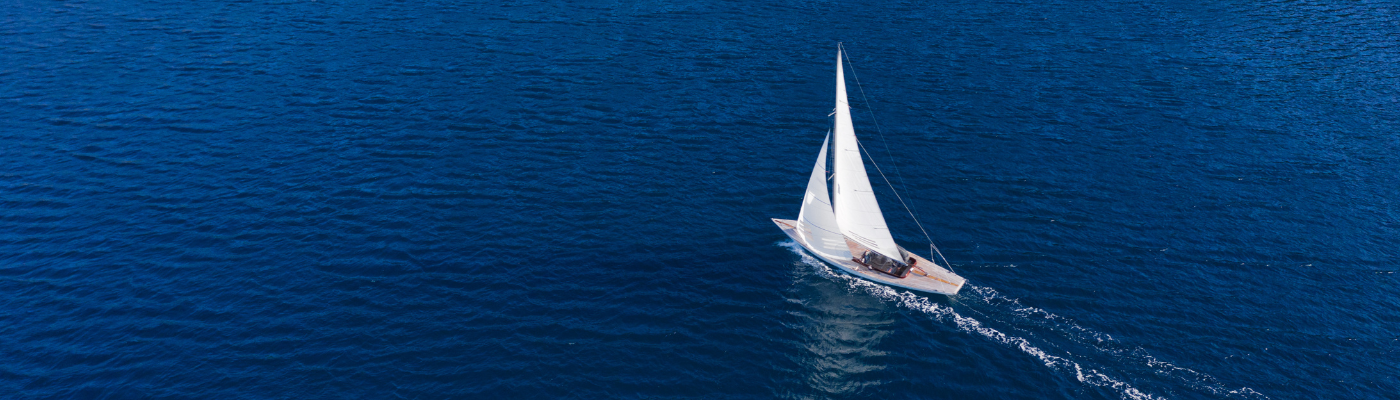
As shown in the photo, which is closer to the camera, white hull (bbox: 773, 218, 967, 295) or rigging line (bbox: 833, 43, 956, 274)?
white hull (bbox: 773, 218, 967, 295)

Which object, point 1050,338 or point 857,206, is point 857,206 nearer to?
point 857,206

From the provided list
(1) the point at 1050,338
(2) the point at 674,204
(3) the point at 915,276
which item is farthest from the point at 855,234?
(2) the point at 674,204

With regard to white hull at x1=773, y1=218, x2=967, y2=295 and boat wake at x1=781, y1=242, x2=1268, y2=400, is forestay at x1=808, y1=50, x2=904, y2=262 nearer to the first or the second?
white hull at x1=773, y1=218, x2=967, y2=295

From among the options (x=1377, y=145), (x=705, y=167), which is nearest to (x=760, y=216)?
(x=705, y=167)

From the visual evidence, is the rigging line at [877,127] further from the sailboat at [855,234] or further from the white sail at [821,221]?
the white sail at [821,221]

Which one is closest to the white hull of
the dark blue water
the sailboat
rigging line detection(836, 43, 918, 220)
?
the sailboat

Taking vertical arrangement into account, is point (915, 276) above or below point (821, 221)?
below

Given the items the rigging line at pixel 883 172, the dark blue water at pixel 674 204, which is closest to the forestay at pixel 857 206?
the rigging line at pixel 883 172

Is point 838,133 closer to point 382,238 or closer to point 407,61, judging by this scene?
point 382,238
